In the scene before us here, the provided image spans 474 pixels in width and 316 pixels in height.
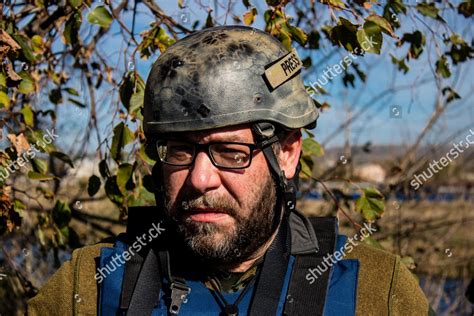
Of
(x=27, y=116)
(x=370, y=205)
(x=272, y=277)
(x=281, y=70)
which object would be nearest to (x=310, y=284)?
(x=272, y=277)

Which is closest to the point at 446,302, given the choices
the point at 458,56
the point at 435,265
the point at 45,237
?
the point at 435,265

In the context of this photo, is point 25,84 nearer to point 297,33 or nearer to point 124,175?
point 124,175

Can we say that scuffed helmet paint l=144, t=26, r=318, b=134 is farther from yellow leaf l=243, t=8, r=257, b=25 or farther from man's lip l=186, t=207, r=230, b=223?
yellow leaf l=243, t=8, r=257, b=25

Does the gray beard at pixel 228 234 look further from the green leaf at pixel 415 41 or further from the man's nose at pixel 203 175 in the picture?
the green leaf at pixel 415 41

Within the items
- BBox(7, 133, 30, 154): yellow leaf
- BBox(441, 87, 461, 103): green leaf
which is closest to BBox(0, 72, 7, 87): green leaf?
BBox(7, 133, 30, 154): yellow leaf

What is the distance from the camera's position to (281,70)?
1.91 m

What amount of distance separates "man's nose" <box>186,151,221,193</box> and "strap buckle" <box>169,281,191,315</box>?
0.30 metres

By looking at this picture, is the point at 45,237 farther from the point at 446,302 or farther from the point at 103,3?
the point at 446,302

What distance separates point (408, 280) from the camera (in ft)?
6.03

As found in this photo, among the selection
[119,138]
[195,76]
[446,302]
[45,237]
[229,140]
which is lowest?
[446,302]

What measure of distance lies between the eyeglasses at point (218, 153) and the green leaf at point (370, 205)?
91cm

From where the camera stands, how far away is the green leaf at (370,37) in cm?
206

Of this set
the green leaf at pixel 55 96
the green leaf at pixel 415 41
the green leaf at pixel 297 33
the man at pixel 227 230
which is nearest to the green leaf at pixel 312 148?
the green leaf at pixel 297 33

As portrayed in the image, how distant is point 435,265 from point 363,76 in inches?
108
